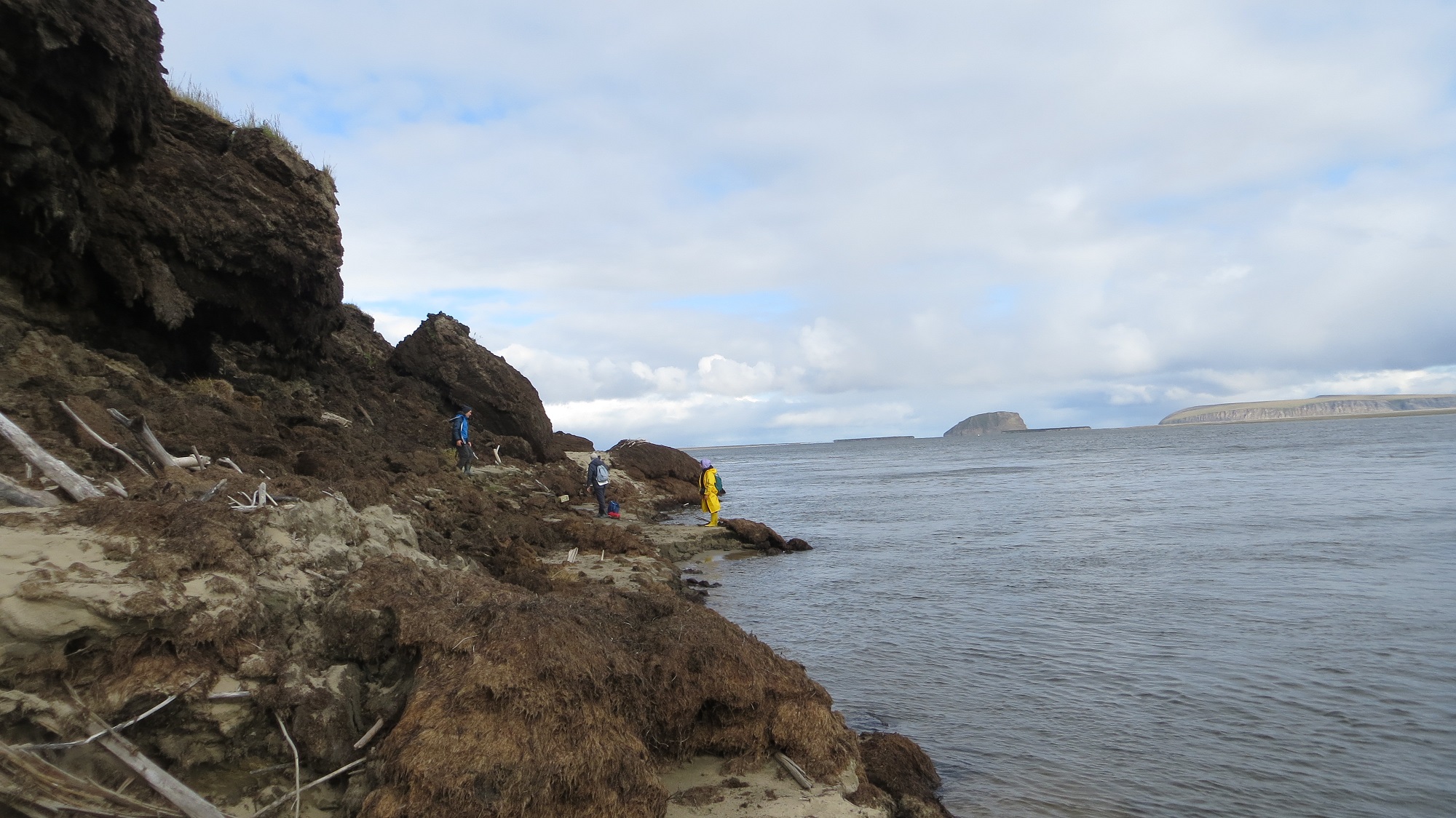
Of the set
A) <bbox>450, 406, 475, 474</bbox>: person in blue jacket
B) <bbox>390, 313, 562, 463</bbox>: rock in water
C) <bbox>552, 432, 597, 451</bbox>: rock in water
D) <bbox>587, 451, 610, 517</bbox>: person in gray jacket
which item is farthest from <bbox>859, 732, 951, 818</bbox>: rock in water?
<bbox>552, 432, 597, 451</bbox>: rock in water

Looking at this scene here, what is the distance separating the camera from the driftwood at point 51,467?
19.3 ft

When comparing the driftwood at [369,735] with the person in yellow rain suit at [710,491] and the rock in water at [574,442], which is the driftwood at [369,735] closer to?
the person in yellow rain suit at [710,491]

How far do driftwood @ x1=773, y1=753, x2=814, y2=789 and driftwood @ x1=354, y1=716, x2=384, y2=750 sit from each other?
2686 millimetres

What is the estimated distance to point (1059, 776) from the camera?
23.3ft

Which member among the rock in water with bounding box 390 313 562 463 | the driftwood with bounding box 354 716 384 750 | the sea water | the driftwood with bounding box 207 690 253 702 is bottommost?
the sea water

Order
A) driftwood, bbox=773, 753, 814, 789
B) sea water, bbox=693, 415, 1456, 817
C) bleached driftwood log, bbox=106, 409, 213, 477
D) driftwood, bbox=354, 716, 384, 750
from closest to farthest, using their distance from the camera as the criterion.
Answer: driftwood, bbox=354, 716, 384, 750 → driftwood, bbox=773, 753, 814, 789 → sea water, bbox=693, 415, 1456, 817 → bleached driftwood log, bbox=106, 409, 213, 477

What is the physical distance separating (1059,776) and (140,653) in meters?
6.98

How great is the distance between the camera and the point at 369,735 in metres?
4.76

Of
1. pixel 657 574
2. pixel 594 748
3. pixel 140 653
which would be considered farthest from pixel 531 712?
pixel 657 574

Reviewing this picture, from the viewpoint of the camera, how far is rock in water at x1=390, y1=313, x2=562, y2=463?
27688 mm

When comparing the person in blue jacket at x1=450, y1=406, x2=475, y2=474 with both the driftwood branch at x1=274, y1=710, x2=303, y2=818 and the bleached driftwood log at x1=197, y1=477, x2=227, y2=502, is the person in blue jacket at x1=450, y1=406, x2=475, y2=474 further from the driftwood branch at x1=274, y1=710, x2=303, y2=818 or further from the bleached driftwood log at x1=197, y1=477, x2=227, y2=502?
the driftwood branch at x1=274, y1=710, x2=303, y2=818

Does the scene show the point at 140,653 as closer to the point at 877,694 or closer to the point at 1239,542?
the point at 877,694

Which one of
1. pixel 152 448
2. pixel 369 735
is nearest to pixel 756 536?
pixel 152 448

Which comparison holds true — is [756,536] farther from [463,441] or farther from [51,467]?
[51,467]
